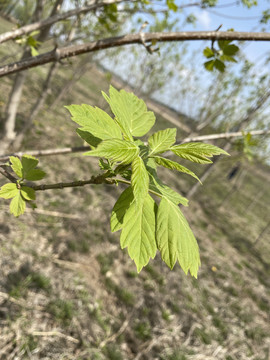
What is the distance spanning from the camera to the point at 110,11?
6.16 feet

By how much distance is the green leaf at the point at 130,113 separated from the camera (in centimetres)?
79

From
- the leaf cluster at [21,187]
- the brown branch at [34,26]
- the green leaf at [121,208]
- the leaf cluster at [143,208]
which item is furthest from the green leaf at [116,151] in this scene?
the brown branch at [34,26]

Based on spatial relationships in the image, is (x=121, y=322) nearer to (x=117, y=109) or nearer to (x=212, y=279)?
(x=212, y=279)

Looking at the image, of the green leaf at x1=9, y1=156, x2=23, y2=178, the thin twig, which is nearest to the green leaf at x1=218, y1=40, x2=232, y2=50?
the green leaf at x1=9, y1=156, x2=23, y2=178

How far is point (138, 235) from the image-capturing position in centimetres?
70

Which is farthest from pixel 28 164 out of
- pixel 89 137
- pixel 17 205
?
pixel 89 137

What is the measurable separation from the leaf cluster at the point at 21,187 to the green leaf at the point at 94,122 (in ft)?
0.97

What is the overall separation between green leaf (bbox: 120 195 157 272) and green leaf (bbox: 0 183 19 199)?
42cm

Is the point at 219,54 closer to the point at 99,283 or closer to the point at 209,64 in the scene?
the point at 209,64

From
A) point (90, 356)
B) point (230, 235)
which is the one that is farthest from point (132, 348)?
point (230, 235)

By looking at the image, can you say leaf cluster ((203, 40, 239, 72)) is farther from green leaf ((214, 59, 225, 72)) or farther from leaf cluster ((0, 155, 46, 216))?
leaf cluster ((0, 155, 46, 216))

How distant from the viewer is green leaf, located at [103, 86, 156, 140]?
2.60 ft

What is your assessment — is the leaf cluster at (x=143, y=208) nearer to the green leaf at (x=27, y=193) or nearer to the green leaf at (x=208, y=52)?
the green leaf at (x=27, y=193)

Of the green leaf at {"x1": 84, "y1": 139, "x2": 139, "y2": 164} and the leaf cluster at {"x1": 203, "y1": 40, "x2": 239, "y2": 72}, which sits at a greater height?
the leaf cluster at {"x1": 203, "y1": 40, "x2": 239, "y2": 72}
